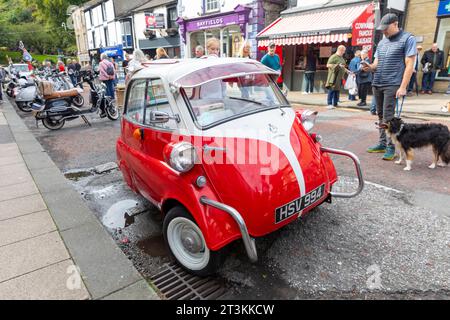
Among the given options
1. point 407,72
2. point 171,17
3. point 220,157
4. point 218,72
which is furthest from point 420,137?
point 171,17

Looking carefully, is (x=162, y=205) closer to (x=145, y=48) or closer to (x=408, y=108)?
(x=408, y=108)

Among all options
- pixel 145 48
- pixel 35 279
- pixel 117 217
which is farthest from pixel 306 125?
pixel 145 48

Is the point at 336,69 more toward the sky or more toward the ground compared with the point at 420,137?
more toward the sky

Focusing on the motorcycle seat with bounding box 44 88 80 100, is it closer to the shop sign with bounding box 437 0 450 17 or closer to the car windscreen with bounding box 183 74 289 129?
the car windscreen with bounding box 183 74 289 129

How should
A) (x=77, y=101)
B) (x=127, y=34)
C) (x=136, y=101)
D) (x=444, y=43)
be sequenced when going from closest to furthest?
(x=136, y=101), (x=77, y=101), (x=444, y=43), (x=127, y=34)

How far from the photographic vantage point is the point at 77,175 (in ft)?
17.4

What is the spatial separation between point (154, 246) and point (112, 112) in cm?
789

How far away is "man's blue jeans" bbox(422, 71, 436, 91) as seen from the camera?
39.5 ft

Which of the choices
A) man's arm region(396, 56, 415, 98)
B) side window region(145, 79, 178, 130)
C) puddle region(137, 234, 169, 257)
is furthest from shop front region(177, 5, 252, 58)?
puddle region(137, 234, 169, 257)

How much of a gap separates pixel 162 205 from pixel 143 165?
538mm

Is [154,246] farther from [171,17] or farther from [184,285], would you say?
[171,17]

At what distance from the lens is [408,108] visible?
956 centimetres

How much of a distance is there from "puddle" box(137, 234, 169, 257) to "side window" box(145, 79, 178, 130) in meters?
1.23

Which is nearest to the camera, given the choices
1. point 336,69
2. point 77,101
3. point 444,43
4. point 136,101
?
point 136,101
